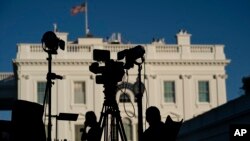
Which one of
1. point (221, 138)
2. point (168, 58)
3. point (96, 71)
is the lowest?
point (221, 138)

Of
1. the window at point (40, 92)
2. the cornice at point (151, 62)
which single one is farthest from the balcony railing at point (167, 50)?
the window at point (40, 92)

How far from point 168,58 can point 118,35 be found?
3.94m

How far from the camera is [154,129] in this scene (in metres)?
6.48

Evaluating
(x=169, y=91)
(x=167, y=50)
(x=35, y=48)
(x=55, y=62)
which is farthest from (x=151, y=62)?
(x=35, y=48)

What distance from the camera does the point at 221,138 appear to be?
670 inches

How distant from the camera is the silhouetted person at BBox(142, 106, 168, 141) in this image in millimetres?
6414

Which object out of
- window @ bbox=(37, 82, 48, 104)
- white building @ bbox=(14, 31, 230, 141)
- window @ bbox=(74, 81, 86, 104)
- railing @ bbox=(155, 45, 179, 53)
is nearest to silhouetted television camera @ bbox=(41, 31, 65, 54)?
white building @ bbox=(14, 31, 230, 141)

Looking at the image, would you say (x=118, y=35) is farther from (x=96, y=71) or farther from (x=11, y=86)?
(x=96, y=71)

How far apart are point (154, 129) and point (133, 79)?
29.6 meters

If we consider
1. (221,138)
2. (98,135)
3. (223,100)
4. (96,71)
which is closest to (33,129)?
(98,135)

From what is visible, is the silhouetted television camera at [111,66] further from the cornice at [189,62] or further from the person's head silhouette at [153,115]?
the cornice at [189,62]

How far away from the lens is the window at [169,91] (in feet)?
120

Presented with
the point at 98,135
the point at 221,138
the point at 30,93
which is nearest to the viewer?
the point at 98,135

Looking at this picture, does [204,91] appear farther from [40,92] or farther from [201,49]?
[40,92]
